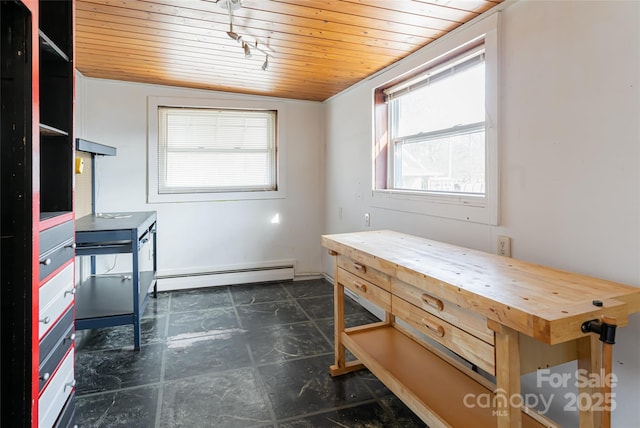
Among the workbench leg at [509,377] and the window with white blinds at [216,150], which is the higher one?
the window with white blinds at [216,150]

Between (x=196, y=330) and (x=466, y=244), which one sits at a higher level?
(x=466, y=244)

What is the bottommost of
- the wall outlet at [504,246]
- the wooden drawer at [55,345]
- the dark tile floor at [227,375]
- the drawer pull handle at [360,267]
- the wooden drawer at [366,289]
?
the dark tile floor at [227,375]

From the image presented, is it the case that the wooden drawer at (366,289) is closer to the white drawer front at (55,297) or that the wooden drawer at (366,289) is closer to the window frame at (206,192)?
the white drawer front at (55,297)

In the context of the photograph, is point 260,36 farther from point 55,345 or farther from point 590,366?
point 590,366

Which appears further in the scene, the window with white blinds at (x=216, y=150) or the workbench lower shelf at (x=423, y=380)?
the window with white blinds at (x=216, y=150)

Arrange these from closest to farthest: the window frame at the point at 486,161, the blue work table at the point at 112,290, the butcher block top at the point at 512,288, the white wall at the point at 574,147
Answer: the butcher block top at the point at 512,288, the white wall at the point at 574,147, the window frame at the point at 486,161, the blue work table at the point at 112,290

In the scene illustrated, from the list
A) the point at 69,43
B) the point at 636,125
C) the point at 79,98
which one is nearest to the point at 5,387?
the point at 69,43

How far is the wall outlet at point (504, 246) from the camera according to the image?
6.19ft

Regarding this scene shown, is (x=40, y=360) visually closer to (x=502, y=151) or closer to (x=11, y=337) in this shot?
(x=11, y=337)

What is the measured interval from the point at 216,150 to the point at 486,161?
3032mm

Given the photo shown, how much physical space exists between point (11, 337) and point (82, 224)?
1.70 metres

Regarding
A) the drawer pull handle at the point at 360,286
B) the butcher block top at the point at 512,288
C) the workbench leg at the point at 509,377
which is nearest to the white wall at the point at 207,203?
the drawer pull handle at the point at 360,286

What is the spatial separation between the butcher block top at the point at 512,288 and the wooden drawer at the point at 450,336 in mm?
127

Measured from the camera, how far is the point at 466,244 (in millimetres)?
2176
